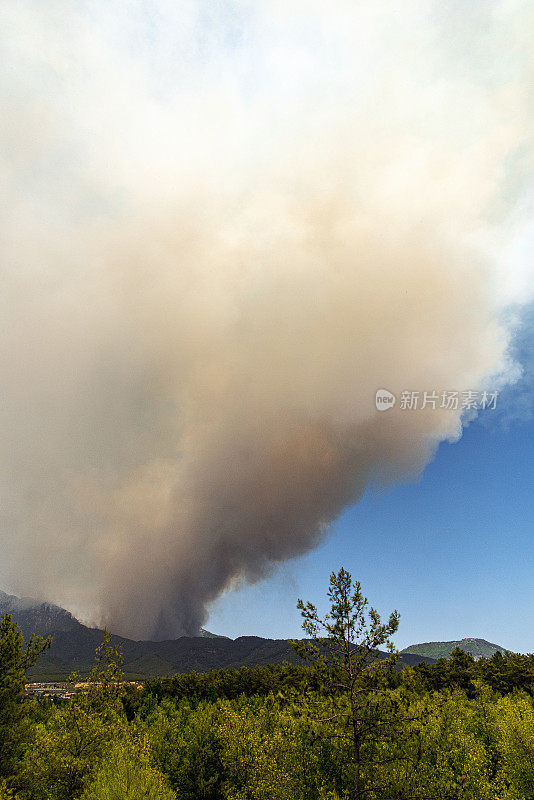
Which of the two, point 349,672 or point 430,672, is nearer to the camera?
point 349,672

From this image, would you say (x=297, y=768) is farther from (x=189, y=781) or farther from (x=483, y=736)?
(x=483, y=736)

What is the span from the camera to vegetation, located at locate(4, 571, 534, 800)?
75.4 feet

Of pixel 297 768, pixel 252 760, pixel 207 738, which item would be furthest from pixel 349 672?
pixel 207 738

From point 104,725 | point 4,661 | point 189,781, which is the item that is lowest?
point 189,781

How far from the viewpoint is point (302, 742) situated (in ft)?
154

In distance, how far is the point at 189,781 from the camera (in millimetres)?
57875

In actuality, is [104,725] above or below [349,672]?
below

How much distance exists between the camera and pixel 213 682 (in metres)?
114

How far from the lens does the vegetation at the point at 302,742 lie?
75.4 ft

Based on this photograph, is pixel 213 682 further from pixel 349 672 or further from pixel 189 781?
pixel 349 672

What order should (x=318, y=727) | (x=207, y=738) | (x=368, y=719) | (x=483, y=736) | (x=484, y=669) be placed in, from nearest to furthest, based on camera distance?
1. (x=318, y=727)
2. (x=368, y=719)
3. (x=483, y=736)
4. (x=207, y=738)
5. (x=484, y=669)

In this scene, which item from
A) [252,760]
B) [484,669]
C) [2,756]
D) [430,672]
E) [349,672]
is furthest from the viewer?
[430,672]

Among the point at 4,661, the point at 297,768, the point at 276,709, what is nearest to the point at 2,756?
the point at 4,661

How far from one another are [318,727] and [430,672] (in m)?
109
